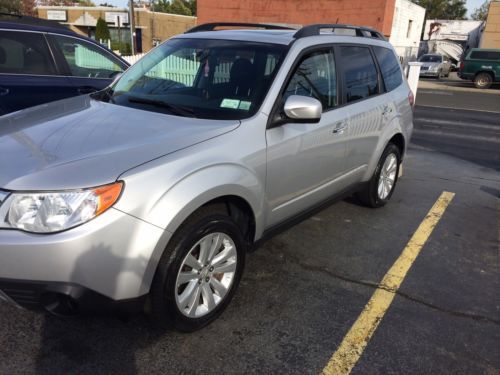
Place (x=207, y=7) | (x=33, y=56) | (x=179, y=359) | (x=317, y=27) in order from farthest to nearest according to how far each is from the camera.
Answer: (x=207, y=7)
(x=33, y=56)
(x=317, y=27)
(x=179, y=359)

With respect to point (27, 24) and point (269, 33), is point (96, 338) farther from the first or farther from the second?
point (27, 24)

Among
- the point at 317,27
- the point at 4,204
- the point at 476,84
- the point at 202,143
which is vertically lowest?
the point at 476,84

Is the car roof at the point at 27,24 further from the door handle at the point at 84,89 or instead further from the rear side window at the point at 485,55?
the rear side window at the point at 485,55

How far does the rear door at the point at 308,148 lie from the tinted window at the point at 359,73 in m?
0.21

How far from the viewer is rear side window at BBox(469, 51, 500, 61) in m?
22.4

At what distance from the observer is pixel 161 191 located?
7.33 feet

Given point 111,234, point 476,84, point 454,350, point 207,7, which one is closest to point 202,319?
point 111,234

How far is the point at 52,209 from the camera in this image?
207 centimetres

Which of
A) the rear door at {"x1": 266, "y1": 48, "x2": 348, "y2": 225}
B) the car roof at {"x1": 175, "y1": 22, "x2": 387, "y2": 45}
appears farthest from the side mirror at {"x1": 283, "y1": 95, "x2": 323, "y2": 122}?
the car roof at {"x1": 175, "y1": 22, "x2": 387, "y2": 45}

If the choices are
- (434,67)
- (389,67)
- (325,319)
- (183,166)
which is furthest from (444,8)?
(183,166)

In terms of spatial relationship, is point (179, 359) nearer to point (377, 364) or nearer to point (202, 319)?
point (202, 319)

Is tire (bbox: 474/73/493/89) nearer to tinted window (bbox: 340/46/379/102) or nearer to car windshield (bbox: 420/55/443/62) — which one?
car windshield (bbox: 420/55/443/62)

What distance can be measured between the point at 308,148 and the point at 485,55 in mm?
23596

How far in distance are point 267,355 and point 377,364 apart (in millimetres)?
614
